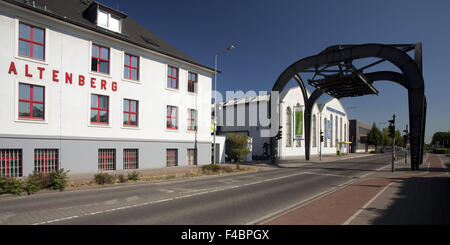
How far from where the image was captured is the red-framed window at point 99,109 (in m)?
17.4

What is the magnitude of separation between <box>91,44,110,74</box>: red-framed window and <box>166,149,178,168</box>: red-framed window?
8959 millimetres

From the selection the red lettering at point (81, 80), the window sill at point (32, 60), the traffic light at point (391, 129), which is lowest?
the traffic light at point (391, 129)

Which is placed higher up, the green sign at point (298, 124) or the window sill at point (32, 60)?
the window sill at point (32, 60)

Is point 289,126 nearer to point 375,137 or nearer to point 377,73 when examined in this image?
point 377,73

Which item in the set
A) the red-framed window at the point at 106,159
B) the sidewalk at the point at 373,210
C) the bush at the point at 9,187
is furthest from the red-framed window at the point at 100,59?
the sidewalk at the point at 373,210

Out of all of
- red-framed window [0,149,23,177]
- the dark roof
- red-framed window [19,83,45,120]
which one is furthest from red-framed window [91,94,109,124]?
the dark roof

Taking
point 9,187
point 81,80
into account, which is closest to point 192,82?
point 81,80

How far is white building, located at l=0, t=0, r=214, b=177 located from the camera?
14031 millimetres

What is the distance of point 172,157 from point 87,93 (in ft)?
30.7

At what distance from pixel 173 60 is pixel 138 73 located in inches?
154

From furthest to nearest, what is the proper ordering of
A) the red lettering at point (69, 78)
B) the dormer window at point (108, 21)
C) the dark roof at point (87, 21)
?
1. the dormer window at point (108, 21)
2. the red lettering at point (69, 78)
3. the dark roof at point (87, 21)

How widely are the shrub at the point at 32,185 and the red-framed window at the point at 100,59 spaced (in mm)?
9292

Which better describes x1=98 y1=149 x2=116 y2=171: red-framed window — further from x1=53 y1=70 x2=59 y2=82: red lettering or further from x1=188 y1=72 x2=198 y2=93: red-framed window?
x1=188 y1=72 x2=198 y2=93: red-framed window

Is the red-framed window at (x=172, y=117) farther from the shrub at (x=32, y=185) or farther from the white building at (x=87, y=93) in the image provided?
the shrub at (x=32, y=185)
